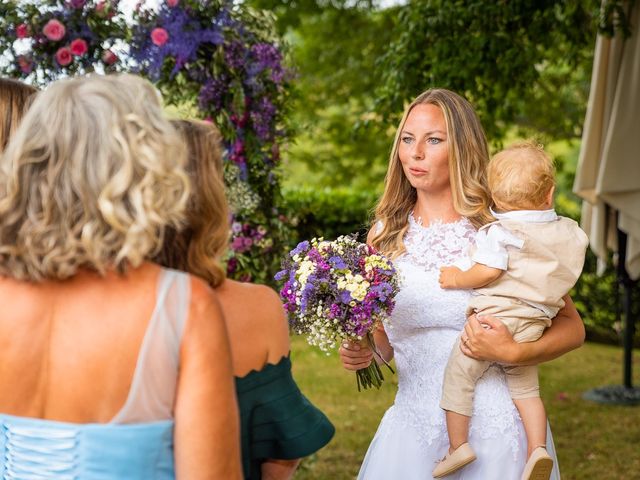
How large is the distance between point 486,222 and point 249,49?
2.02 metres

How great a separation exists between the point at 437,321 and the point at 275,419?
4.17 ft

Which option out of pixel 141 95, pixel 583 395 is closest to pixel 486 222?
pixel 141 95

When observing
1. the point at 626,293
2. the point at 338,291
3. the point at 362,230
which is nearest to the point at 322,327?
the point at 338,291

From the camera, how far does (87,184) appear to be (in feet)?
5.35

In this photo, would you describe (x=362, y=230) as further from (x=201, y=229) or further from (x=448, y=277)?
(x=201, y=229)

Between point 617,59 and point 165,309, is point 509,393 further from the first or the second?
point 617,59

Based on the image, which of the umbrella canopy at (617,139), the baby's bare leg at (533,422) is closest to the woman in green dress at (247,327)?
the baby's bare leg at (533,422)

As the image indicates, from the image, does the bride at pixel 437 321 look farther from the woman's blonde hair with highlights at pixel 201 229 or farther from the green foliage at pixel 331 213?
the green foliage at pixel 331 213

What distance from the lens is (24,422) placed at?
176 cm

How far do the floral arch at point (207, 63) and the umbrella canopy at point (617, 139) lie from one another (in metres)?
3.06

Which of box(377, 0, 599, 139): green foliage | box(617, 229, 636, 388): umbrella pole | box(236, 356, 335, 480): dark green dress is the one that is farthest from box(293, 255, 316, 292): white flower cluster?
box(617, 229, 636, 388): umbrella pole

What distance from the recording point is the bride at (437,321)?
3.04 meters

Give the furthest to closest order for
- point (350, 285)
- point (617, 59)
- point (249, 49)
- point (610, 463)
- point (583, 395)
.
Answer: point (583, 395) < point (617, 59) < point (610, 463) < point (249, 49) < point (350, 285)

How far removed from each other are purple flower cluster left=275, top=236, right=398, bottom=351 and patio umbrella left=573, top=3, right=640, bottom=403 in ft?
14.3
